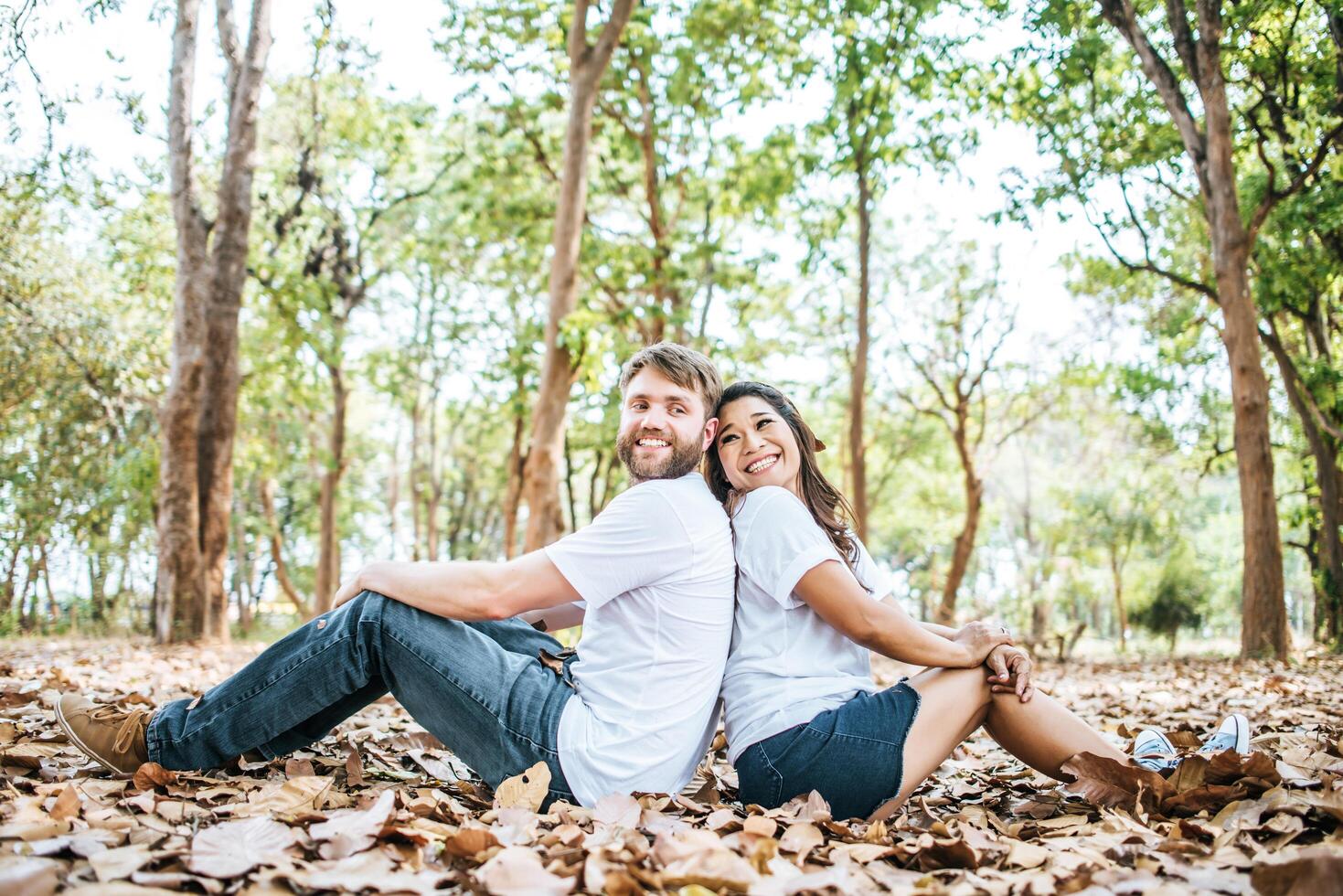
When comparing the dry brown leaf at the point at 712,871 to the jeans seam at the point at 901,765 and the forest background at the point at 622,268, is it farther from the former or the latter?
the forest background at the point at 622,268

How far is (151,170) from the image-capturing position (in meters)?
14.8

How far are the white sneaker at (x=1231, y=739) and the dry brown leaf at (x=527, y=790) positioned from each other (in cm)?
201

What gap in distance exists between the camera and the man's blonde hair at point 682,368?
2971mm

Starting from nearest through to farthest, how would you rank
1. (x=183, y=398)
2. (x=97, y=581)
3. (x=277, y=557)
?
(x=183, y=398), (x=97, y=581), (x=277, y=557)

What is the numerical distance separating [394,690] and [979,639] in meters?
1.73

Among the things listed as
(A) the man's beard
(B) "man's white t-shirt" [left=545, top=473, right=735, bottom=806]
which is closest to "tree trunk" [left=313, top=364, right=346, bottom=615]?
(A) the man's beard

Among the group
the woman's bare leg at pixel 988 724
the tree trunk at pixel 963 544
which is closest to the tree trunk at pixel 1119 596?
the tree trunk at pixel 963 544

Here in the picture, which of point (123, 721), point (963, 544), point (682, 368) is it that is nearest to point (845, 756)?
point (682, 368)

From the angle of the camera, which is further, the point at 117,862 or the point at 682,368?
the point at 682,368

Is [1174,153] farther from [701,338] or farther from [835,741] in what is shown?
[835,741]

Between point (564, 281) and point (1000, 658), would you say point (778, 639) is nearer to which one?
point (1000, 658)

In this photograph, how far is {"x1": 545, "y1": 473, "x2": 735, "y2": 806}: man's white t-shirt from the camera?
2617 millimetres

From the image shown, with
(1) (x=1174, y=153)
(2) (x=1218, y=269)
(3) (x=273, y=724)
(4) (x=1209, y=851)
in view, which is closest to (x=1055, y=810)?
(4) (x=1209, y=851)

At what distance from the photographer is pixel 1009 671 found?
2781mm
